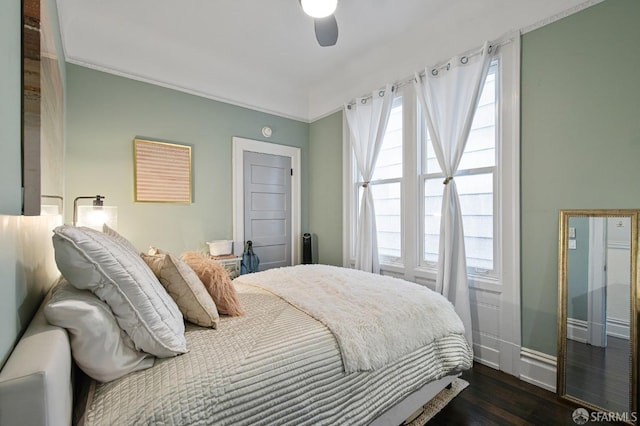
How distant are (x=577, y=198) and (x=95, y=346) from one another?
268 cm

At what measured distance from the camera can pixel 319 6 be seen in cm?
181

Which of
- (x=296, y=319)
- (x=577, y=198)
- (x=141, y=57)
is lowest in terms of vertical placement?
(x=296, y=319)

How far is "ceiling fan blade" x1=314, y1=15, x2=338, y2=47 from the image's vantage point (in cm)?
195

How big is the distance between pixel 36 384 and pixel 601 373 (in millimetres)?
2700

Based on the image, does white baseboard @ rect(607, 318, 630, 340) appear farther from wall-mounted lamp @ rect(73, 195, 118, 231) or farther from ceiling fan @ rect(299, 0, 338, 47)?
wall-mounted lamp @ rect(73, 195, 118, 231)

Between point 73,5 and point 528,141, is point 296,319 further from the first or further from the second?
point 73,5

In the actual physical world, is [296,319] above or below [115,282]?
below

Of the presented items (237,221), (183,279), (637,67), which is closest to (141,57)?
(237,221)

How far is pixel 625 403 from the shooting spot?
1629 millimetres

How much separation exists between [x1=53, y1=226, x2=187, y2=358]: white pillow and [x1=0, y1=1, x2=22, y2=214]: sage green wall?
17 cm

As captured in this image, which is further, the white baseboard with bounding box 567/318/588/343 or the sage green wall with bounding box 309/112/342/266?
the sage green wall with bounding box 309/112/342/266

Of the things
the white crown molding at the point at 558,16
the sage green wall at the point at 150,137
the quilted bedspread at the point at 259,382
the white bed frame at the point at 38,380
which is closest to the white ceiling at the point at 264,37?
the white crown molding at the point at 558,16

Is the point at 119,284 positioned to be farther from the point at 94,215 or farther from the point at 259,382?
the point at 94,215

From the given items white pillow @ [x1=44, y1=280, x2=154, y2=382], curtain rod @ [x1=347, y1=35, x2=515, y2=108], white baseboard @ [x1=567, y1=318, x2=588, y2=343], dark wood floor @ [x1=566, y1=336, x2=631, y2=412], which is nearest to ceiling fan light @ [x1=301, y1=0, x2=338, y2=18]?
curtain rod @ [x1=347, y1=35, x2=515, y2=108]
